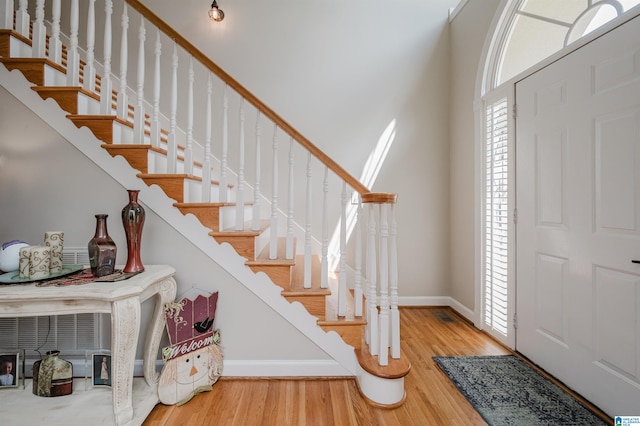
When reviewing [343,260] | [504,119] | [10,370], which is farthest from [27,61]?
[504,119]

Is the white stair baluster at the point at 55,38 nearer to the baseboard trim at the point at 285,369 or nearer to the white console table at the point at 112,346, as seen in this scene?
the white console table at the point at 112,346

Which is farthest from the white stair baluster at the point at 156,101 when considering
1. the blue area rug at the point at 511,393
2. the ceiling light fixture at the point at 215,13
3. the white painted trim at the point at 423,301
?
the white painted trim at the point at 423,301

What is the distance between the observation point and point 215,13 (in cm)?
292

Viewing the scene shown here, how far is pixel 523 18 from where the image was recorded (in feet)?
7.51

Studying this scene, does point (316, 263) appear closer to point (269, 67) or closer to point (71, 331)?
point (71, 331)

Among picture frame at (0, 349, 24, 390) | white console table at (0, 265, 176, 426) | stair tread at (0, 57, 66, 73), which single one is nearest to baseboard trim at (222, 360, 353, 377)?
white console table at (0, 265, 176, 426)

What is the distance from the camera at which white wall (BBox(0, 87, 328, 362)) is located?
1874 millimetres

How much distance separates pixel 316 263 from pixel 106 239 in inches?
62.5

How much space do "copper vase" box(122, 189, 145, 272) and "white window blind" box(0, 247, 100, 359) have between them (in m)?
0.57

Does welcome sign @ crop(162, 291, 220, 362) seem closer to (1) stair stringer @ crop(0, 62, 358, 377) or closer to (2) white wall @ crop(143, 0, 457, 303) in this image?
(1) stair stringer @ crop(0, 62, 358, 377)

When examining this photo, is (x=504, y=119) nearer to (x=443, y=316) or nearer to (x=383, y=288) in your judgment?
(x=383, y=288)

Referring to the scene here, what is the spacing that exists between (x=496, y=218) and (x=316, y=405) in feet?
6.45

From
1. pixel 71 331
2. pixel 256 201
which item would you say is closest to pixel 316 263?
pixel 256 201

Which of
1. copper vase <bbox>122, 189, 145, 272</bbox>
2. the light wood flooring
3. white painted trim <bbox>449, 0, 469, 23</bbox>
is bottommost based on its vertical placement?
the light wood flooring
